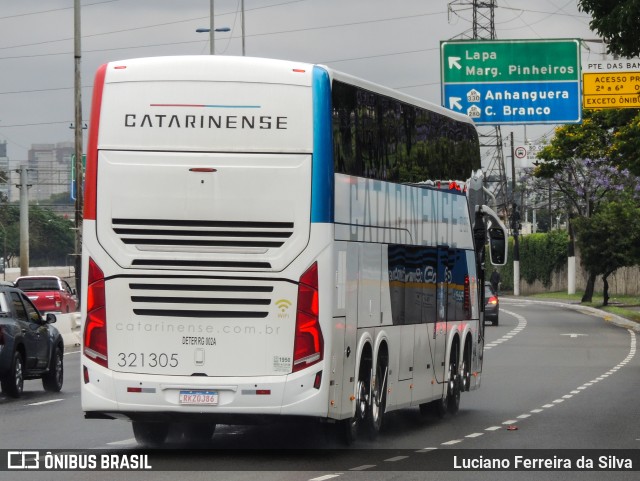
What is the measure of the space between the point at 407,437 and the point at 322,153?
432cm

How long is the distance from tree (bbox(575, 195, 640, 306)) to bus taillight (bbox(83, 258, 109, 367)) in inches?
2060

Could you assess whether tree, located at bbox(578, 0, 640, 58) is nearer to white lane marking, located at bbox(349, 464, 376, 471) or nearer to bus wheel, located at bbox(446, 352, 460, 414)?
bus wheel, located at bbox(446, 352, 460, 414)

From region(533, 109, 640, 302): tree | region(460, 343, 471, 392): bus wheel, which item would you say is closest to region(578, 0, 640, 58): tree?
region(460, 343, 471, 392): bus wheel

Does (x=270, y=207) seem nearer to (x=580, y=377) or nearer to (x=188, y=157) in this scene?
(x=188, y=157)

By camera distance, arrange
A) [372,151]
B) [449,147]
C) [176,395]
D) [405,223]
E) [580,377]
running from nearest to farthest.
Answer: [176,395] < [372,151] < [405,223] < [449,147] < [580,377]

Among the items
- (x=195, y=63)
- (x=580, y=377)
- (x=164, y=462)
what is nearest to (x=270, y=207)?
(x=195, y=63)

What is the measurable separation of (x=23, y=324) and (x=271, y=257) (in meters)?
10.1

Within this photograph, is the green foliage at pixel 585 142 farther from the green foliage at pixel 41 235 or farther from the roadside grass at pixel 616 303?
the green foliage at pixel 41 235

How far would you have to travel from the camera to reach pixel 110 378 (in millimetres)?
14398

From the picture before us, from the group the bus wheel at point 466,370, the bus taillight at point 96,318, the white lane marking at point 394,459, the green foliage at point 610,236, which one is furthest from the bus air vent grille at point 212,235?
the green foliage at point 610,236

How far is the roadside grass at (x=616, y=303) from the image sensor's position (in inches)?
2330

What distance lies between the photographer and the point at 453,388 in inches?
823

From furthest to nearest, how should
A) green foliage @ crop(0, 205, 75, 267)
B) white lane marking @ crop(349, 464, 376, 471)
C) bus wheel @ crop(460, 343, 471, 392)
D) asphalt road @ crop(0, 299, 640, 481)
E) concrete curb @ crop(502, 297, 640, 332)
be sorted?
green foliage @ crop(0, 205, 75, 267), concrete curb @ crop(502, 297, 640, 332), bus wheel @ crop(460, 343, 471, 392), white lane marking @ crop(349, 464, 376, 471), asphalt road @ crop(0, 299, 640, 481)

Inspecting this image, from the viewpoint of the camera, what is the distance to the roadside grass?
59188mm
